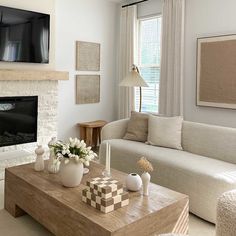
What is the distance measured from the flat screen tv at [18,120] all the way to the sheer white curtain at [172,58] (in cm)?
206

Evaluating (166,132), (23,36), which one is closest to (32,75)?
(23,36)

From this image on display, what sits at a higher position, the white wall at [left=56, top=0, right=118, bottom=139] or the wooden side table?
the white wall at [left=56, top=0, right=118, bottom=139]

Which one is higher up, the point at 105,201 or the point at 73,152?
the point at 73,152

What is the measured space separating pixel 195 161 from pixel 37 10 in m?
3.10

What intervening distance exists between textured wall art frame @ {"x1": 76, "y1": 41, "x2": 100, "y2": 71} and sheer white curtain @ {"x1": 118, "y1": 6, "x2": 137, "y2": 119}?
472 mm

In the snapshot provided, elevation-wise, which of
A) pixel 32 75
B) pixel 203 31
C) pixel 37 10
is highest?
pixel 37 10

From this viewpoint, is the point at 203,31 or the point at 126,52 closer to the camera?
the point at 203,31

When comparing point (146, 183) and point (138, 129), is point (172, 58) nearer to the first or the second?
point (138, 129)

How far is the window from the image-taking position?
197 inches

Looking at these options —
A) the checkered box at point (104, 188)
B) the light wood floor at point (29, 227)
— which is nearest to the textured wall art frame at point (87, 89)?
the light wood floor at point (29, 227)

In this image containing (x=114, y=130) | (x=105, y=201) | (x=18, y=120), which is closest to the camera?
(x=105, y=201)

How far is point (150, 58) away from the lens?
16.9 ft

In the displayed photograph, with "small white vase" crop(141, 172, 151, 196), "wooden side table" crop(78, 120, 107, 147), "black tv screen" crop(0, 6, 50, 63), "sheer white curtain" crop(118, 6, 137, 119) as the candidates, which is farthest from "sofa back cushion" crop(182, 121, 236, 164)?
"black tv screen" crop(0, 6, 50, 63)

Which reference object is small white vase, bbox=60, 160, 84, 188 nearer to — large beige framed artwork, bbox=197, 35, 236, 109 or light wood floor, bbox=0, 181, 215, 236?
light wood floor, bbox=0, 181, 215, 236
